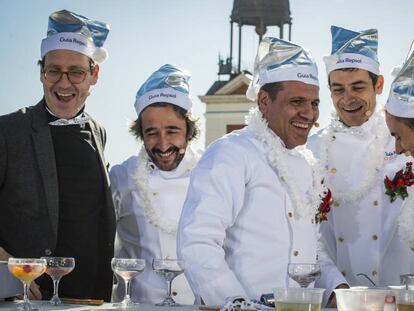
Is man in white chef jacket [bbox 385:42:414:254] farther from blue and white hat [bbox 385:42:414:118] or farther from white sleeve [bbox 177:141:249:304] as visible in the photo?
white sleeve [bbox 177:141:249:304]

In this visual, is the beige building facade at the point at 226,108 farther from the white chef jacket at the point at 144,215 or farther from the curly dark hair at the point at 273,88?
the curly dark hair at the point at 273,88

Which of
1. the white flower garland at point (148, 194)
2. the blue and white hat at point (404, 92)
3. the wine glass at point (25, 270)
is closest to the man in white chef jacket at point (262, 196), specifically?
the blue and white hat at point (404, 92)

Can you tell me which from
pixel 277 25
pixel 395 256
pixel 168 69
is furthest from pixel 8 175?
pixel 277 25

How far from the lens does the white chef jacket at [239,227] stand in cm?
376

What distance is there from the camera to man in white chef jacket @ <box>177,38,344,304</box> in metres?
3.78

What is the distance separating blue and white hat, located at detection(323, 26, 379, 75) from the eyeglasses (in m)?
1.56

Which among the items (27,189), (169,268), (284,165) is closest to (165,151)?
(27,189)

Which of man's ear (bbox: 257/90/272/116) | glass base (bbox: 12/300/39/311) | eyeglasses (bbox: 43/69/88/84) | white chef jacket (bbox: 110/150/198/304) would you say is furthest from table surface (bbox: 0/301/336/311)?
eyeglasses (bbox: 43/69/88/84)

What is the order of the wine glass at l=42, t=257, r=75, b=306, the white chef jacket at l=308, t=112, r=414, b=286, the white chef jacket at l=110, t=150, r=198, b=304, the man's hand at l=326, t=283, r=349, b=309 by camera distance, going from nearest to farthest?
the wine glass at l=42, t=257, r=75, b=306
the man's hand at l=326, t=283, r=349, b=309
the white chef jacket at l=110, t=150, r=198, b=304
the white chef jacket at l=308, t=112, r=414, b=286

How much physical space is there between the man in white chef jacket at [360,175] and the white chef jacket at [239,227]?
994 millimetres

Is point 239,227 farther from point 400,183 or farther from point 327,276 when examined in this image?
point 400,183

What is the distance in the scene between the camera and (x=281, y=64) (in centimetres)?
425

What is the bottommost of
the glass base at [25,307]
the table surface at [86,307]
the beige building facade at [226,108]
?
the table surface at [86,307]

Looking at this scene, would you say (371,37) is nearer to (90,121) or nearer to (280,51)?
(280,51)
